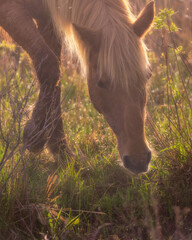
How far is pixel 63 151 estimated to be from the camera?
3891mm

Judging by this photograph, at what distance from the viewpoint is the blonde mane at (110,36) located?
2875 millimetres

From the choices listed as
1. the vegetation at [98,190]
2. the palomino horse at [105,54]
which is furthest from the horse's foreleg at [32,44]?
the vegetation at [98,190]

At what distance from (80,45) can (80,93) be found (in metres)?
2.32

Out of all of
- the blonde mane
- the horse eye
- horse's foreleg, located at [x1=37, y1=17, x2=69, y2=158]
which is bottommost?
horse's foreleg, located at [x1=37, y1=17, x2=69, y2=158]

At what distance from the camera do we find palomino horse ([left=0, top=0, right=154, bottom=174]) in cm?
→ 276

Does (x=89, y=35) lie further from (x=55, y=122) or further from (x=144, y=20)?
(x=55, y=122)

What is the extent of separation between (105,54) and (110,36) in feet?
0.46

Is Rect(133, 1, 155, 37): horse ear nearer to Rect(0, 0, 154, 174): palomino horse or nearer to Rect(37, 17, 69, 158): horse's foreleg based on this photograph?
Rect(0, 0, 154, 174): palomino horse

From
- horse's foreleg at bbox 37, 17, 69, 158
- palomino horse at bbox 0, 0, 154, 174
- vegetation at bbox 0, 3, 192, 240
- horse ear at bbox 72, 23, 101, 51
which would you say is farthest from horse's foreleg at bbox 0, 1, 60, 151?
horse ear at bbox 72, 23, 101, 51

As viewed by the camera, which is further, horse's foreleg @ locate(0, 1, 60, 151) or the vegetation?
horse's foreleg @ locate(0, 1, 60, 151)

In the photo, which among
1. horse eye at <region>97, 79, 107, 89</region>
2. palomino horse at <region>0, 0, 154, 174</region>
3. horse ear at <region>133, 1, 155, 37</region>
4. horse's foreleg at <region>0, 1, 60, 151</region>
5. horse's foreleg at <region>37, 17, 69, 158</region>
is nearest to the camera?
palomino horse at <region>0, 0, 154, 174</region>

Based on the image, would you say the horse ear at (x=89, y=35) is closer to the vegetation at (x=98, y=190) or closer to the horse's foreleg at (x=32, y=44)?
the vegetation at (x=98, y=190)

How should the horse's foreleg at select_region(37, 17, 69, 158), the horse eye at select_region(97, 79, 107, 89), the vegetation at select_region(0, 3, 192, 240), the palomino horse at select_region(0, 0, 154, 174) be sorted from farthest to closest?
the horse's foreleg at select_region(37, 17, 69, 158) < the horse eye at select_region(97, 79, 107, 89) < the palomino horse at select_region(0, 0, 154, 174) < the vegetation at select_region(0, 3, 192, 240)

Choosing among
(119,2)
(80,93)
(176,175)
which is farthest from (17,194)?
(80,93)
